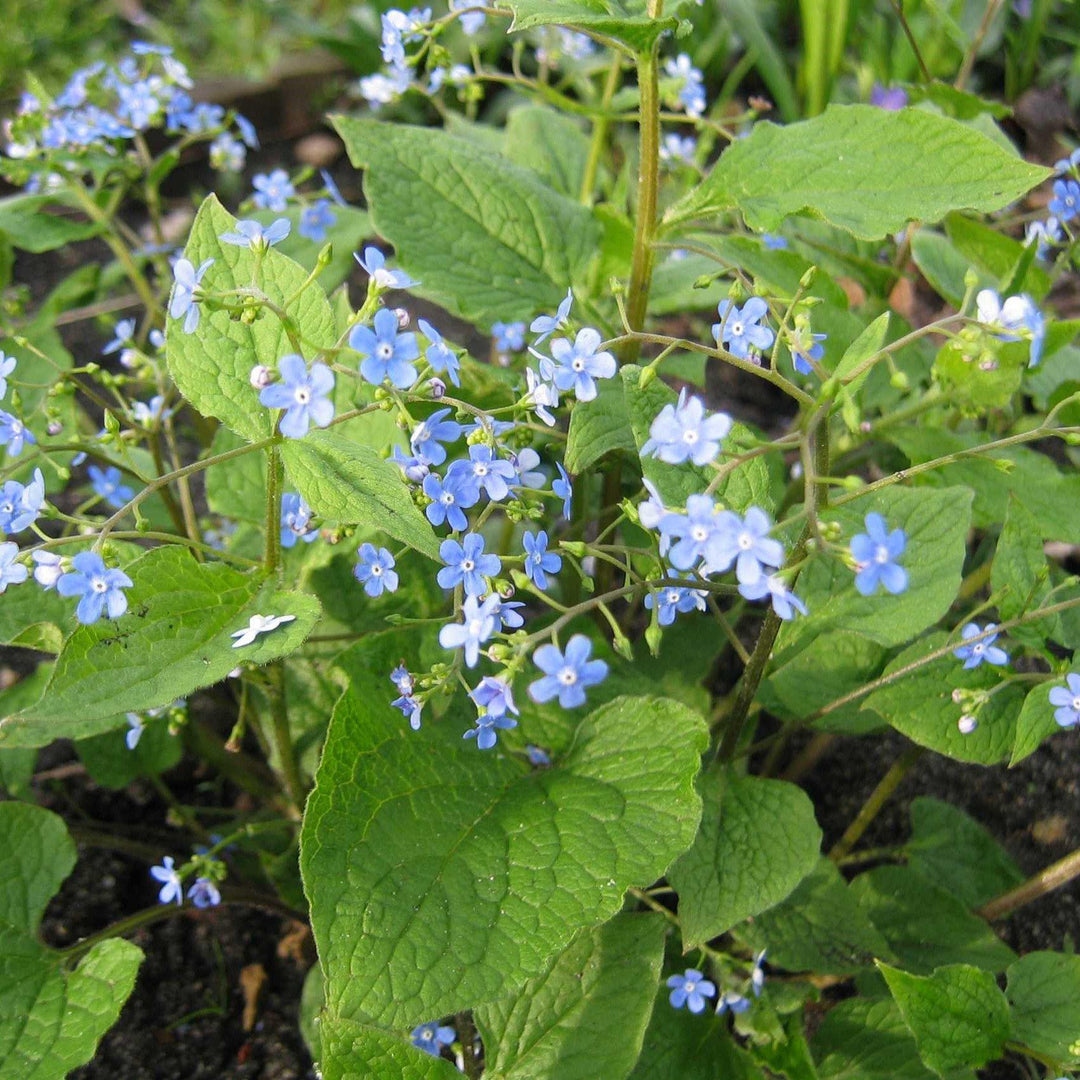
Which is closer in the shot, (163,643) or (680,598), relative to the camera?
(163,643)

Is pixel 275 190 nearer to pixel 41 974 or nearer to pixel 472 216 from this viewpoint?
pixel 472 216

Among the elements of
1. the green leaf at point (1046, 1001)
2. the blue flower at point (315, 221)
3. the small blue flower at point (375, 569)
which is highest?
the small blue flower at point (375, 569)

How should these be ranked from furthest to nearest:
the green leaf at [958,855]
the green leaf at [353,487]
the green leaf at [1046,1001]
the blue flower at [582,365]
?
the green leaf at [958,855] < the green leaf at [1046,1001] < the blue flower at [582,365] < the green leaf at [353,487]

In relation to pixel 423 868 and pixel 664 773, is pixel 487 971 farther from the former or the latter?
pixel 664 773

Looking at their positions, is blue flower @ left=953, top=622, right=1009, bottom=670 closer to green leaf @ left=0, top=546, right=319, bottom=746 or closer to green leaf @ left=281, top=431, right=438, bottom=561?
green leaf @ left=281, top=431, right=438, bottom=561

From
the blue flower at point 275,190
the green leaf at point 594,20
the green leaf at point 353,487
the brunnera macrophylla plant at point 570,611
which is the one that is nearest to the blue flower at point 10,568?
the brunnera macrophylla plant at point 570,611

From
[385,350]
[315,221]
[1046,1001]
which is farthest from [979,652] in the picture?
[315,221]

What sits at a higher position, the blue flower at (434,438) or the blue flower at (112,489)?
the blue flower at (434,438)

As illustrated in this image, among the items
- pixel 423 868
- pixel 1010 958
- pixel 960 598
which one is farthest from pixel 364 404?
pixel 1010 958

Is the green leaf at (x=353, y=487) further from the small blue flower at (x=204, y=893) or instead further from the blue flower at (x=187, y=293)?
the small blue flower at (x=204, y=893)
